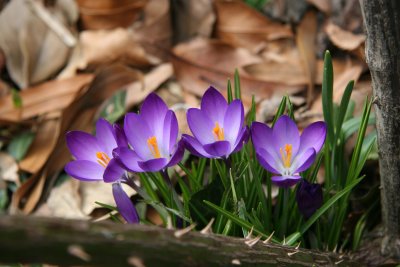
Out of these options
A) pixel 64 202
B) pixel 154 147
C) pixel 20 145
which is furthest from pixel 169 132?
pixel 20 145

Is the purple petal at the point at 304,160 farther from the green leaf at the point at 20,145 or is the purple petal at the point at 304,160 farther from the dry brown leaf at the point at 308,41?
the green leaf at the point at 20,145

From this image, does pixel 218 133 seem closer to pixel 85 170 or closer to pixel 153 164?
pixel 153 164

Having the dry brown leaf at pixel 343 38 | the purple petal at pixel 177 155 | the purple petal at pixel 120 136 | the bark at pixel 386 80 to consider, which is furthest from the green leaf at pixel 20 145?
the bark at pixel 386 80

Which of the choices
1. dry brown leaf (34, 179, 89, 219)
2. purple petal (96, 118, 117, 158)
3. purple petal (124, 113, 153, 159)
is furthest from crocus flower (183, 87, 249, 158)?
dry brown leaf (34, 179, 89, 219)

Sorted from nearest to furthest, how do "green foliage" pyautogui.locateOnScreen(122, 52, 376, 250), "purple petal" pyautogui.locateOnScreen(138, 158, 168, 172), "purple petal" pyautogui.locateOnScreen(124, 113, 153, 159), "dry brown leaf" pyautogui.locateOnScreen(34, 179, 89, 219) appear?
1. "purple petal" pyautogui.locateOnScreen(138, 158, 168, 172)
2. "purple petal" pyautogui.locateOnScreen(124, 113, 153, 159)
3. "green foliage" pyautogui.locateOnScreen(122, 52, 376, 250)
4. "dry brown leaf" pyautogui.locateOnScreen(34, 179, 89, 219)

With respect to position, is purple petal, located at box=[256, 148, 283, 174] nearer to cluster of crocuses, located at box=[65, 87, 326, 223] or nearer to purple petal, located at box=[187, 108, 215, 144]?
cluster of crocuses, located at box=[65, 87, 326, 223]

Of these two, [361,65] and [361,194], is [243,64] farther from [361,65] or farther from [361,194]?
[361,194]
